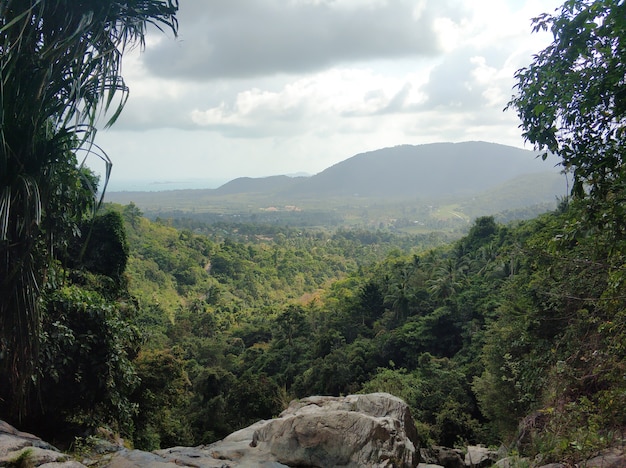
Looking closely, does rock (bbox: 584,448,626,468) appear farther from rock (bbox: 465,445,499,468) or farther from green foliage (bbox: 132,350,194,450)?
green foliage (bbox: 132,350,194,450)

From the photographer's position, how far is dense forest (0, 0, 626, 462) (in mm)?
3494

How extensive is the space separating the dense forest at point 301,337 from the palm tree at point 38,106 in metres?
0.02

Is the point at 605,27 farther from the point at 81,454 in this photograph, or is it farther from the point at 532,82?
the point at 81,454

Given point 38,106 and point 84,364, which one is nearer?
point 38,106

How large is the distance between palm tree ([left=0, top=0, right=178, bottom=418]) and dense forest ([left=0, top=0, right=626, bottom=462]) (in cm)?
2

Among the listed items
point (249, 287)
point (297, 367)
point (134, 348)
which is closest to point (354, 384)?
point (297, 367)

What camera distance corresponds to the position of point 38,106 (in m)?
3.67

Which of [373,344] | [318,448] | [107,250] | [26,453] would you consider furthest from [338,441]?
[373,344]

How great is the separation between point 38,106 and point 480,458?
33.5 ft

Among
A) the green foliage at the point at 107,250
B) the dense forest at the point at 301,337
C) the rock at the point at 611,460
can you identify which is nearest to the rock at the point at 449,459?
the dense forest at the point at 301,337

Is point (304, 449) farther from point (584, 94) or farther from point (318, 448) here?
point (584, 94)

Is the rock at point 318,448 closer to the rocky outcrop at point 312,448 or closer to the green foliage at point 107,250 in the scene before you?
the rocky outcrop at point 312,448

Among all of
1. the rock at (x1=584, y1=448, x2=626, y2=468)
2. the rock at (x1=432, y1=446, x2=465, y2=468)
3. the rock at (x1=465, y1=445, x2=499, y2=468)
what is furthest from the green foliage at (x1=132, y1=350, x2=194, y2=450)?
the rock at (x1=584, y1=448, x2=626, y2=468)

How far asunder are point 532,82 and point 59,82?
3.74m
